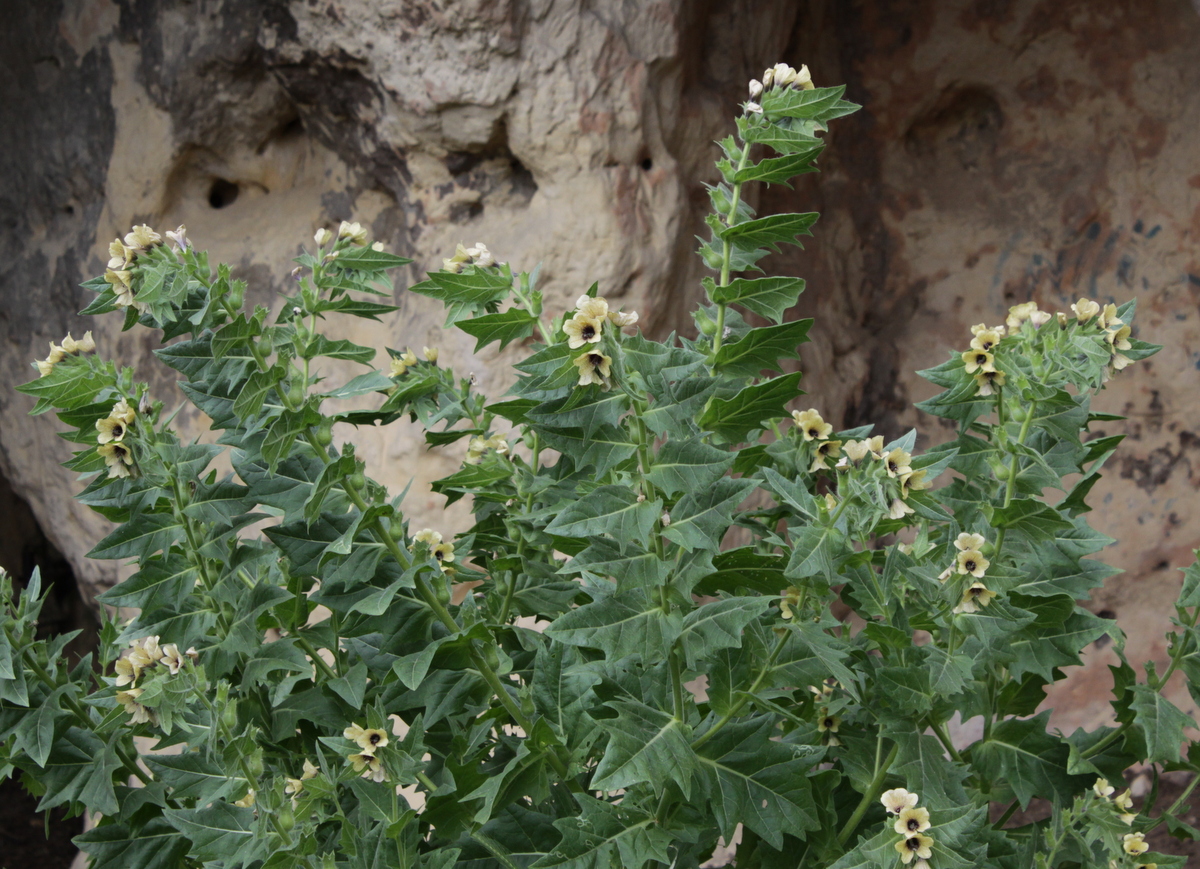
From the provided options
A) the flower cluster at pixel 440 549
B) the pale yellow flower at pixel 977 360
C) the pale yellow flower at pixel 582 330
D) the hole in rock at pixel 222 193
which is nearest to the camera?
the pale yellow flower at pixel 582 330

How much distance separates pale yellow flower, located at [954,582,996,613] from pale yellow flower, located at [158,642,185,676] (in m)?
0.61

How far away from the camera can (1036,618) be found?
3.06ft

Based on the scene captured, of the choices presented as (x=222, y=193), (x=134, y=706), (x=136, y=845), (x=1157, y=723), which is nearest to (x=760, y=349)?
(x=1157, y=723)

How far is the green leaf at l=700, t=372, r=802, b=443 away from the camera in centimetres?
80

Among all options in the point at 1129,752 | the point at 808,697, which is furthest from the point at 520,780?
the point at 1129,752

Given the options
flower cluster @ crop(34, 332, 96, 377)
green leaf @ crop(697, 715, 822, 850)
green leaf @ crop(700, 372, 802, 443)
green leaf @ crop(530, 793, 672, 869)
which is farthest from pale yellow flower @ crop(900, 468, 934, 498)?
flower cluster @ crop(34, 332, 96, 377)

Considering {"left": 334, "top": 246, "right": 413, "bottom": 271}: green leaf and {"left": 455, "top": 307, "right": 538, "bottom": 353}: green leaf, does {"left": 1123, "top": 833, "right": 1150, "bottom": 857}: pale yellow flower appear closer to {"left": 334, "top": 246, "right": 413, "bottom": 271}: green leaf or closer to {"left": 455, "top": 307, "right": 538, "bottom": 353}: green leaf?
{"left": 455, "top": 307, "right": 538, "bottom": 353}: green leaf

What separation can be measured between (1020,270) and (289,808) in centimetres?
225

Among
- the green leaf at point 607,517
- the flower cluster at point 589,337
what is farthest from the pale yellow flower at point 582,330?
the green leaf at point 607,517

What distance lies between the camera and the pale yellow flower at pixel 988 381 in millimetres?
915

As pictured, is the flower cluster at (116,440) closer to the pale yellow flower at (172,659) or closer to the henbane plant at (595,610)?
the henbane plant at (595,610)

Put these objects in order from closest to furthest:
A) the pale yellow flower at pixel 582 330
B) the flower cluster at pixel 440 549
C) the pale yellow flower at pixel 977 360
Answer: the pale yellow flower at pixel 582 330
the pale yellow flower at pixel 977 360
the flower cluster at pixel 440 549

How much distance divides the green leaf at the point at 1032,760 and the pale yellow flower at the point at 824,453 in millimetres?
299

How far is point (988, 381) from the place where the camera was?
92 cm
